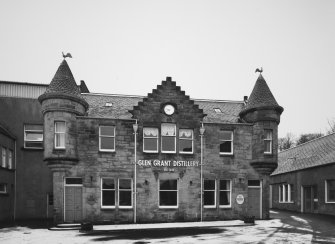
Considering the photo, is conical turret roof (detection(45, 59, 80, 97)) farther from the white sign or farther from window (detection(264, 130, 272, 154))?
window (detection(264, 130, 272, 154))

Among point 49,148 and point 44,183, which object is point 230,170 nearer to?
point 49,148

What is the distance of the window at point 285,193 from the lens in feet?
120

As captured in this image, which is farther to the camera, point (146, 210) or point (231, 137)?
point (231, 137)

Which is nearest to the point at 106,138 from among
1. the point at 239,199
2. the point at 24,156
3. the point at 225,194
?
the point at 24,156

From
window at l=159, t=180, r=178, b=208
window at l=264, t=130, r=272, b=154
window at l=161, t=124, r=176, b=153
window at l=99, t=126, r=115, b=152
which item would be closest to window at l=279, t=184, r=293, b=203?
window at l=264, t=130, r=272, b=154

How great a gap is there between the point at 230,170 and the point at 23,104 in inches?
750

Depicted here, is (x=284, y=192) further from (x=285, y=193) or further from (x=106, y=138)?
(x=106, y=138)

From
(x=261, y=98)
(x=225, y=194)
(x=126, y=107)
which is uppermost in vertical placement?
(x=261, y=98)

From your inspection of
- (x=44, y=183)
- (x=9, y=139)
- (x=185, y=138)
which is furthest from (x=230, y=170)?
(x=9, y=139)

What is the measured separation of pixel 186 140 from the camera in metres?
26.0

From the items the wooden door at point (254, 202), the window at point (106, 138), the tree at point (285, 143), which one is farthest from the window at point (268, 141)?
the tree at point (285, 143)

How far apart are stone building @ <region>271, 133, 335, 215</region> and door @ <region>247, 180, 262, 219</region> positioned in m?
6.77

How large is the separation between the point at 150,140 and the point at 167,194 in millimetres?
4179

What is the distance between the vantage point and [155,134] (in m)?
25.6
